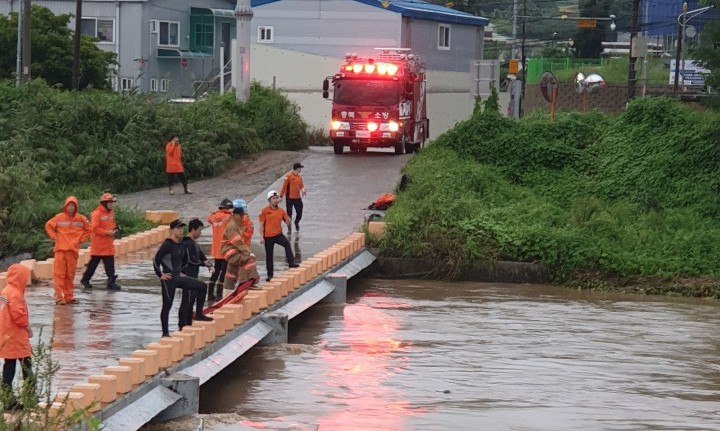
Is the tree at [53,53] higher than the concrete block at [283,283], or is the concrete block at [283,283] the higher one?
the tree at [53,53]

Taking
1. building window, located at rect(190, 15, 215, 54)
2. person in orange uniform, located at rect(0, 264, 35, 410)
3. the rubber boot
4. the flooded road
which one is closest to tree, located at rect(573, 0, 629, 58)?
building window, located at rect(190, 15, 215, 54)

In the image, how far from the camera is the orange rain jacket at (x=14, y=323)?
1347cm

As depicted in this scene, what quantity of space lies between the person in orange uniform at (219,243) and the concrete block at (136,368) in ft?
19.3

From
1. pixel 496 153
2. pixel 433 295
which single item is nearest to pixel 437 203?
pixel 433 295

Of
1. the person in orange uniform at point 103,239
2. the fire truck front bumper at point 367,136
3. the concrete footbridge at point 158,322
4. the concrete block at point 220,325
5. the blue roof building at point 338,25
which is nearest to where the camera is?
the concrete footbridge at point 158,322

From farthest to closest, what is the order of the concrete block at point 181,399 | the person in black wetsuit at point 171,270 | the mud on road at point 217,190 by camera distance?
the mud on road at point 217,190 → the person in black wetsuit at point 171,270 → the concrete block at point 181,399

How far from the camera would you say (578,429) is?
1623 cm

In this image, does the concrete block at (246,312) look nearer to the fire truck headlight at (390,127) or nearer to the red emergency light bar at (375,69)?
the fire truck headlight at (390,127)

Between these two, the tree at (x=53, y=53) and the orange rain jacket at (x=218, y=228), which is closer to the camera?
the orange rain jacket at (x=218, y=228)

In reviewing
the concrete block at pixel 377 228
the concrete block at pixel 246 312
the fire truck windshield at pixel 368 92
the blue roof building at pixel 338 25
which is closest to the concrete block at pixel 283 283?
the concrete block at pixel 246 312

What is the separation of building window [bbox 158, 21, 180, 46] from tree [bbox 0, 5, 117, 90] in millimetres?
10413

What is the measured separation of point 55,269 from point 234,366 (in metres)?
3.25

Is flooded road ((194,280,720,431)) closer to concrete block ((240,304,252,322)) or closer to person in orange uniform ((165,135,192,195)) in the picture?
concrete block ((240,304,252,322))

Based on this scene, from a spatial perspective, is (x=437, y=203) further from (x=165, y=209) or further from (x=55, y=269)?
(x=55, y=269)
